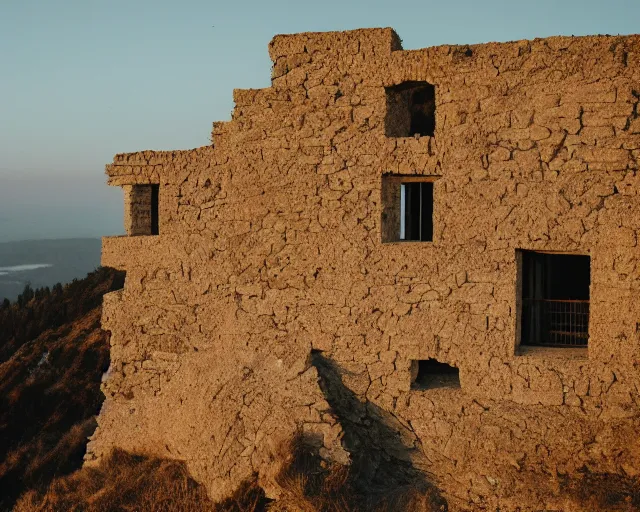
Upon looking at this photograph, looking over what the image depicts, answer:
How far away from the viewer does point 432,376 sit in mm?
8203

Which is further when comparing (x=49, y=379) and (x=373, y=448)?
(x=49, y=379)

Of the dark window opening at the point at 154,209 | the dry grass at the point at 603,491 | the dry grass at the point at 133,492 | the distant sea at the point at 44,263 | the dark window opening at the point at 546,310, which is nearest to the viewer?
the dry grass at the point at 603,491

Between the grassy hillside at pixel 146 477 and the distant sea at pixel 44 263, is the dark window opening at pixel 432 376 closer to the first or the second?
the grassy hillside at pixel 146 477

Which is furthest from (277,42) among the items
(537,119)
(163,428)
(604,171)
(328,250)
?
(163,428)

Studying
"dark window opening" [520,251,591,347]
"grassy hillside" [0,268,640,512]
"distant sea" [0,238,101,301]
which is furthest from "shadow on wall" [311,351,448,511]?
"distant sea" [0,238,101,301]

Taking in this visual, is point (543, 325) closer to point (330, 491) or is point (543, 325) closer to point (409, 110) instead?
point (409, 110)

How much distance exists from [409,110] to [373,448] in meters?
4.22

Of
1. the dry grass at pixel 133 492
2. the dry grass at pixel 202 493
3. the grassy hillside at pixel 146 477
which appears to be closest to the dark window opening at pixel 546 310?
the grassy hillside at pixel 146 477

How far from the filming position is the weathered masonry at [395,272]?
22.8ft

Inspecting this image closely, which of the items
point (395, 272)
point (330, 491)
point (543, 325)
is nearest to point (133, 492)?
point (330, 491)

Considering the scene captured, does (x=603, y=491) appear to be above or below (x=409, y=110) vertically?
below

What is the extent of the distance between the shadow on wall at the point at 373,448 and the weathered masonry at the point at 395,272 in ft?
0.14

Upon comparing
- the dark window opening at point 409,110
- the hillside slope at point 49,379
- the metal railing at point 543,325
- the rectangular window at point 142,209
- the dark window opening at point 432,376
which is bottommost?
the hillside slope at point 49,379

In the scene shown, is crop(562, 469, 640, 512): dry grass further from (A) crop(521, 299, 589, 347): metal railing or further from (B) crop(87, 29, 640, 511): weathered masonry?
(A) crop(521, 299, 589, 347): metal railing
